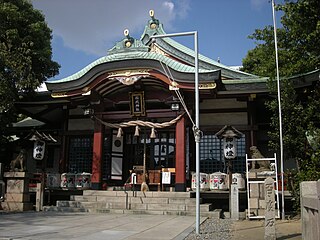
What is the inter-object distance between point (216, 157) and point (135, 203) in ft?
16.1

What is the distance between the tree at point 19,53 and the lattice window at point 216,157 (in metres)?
8.84

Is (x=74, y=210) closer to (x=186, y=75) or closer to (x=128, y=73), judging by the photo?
(x=128, y=73)

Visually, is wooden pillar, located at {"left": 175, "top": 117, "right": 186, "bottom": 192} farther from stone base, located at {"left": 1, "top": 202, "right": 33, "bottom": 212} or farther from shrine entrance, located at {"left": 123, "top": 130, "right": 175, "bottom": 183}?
stone base, located at {"left": 1, "top": 202, "right": 33, "bottom": 212}

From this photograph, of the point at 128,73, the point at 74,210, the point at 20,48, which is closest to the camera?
the point at 74,210

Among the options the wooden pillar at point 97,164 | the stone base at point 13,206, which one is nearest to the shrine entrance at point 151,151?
the wooden pillar at point 97,164

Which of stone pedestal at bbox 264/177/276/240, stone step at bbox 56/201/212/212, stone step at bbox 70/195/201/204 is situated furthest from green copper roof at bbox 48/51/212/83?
stone pedestal at bbox 264/177/276/240

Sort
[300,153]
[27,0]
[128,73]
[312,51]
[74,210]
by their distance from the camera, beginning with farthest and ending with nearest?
[27,0] < [128,73] < [74,210] < [300,153] < [312,51]

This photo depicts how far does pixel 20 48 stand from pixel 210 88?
907 centimetres

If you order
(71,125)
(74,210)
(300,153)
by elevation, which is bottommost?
(74,210)

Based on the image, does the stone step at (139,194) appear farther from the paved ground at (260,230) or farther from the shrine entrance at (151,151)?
the paved ground at (260,230)

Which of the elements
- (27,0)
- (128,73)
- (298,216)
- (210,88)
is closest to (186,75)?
(210,88)

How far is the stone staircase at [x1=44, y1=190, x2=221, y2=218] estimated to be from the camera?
13.3 metres

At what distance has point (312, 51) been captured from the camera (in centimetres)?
1195

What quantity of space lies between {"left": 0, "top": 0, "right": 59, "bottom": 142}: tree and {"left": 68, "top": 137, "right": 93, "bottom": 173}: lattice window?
3633mm
